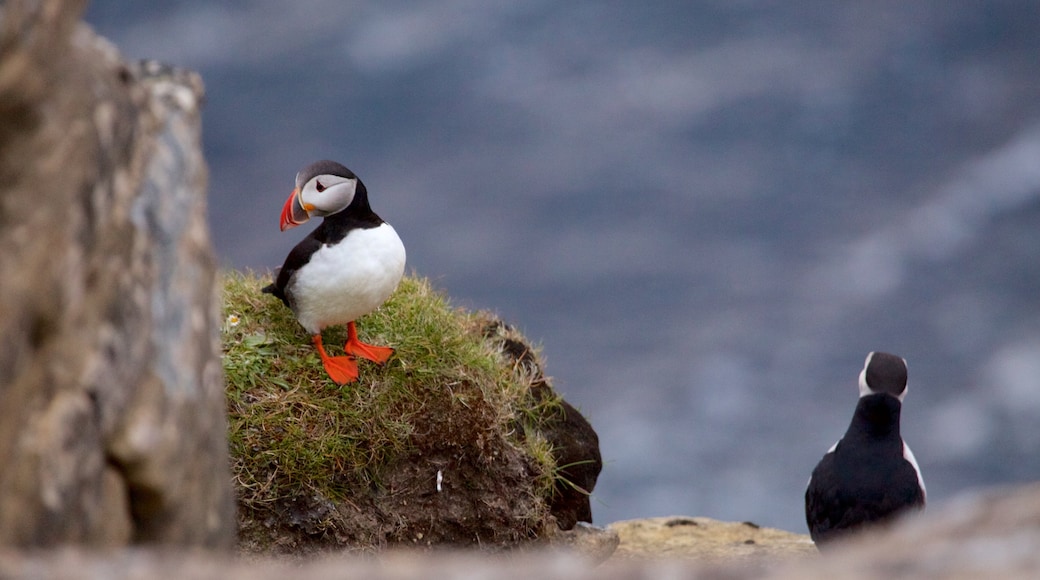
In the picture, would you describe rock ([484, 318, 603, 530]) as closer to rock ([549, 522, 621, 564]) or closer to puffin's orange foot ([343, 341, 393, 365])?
rock ([549, 522, 621, 564])

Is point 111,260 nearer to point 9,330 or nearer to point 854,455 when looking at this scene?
point 9,330

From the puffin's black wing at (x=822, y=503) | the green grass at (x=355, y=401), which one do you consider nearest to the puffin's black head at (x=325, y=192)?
the green grass at (x=355, y=401)

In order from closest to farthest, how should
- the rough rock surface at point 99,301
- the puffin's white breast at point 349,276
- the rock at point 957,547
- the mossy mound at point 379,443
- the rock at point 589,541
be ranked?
the rock at point 957,547 < the rough rock surface at point 99,301 < the puffin's white breast at point 349,276 < the mossy mound at point 379,443 < the rock at point 589,541

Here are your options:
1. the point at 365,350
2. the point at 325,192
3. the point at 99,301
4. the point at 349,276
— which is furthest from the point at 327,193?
the point at 99,301

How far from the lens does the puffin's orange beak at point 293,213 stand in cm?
610

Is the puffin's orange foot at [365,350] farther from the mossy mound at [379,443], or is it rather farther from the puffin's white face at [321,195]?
the puffin's white face at [321,195]

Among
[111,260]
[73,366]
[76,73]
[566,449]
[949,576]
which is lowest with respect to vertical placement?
[949,576]

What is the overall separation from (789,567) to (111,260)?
157 cm

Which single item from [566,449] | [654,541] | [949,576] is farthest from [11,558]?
[654,541]

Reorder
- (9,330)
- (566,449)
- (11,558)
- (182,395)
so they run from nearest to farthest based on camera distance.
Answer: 1. (11,558)
2. (9,330)
3. (182,395)
4. (566,449)

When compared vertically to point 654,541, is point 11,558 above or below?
below

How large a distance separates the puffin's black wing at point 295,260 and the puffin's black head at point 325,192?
178mm

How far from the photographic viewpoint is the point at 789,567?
6.05 feet

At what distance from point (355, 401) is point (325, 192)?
4.23 feet
